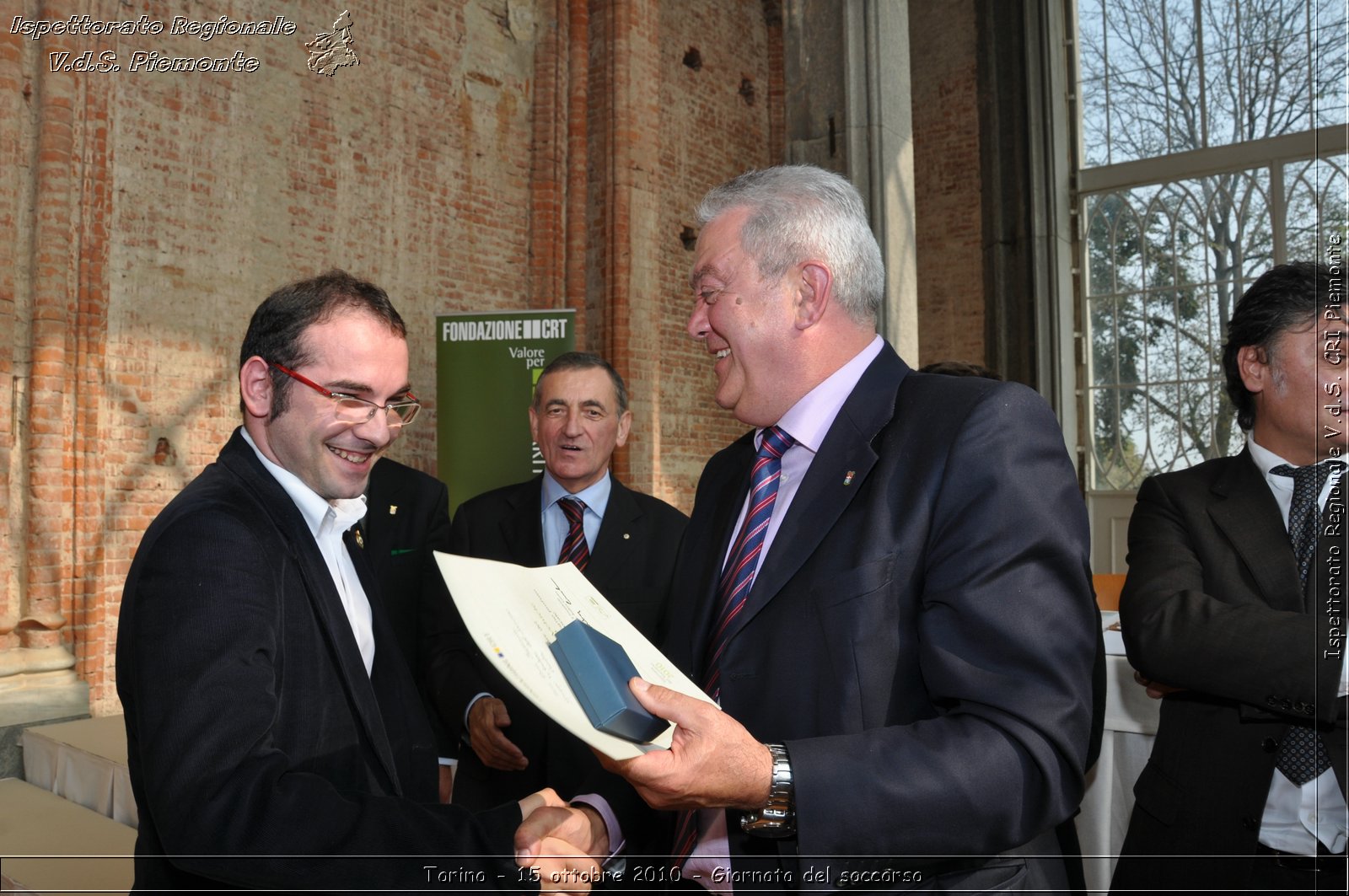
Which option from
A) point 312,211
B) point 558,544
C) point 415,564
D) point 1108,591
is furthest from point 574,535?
point 312,211

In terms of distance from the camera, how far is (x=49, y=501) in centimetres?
532

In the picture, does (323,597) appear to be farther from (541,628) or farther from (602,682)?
(602,682)

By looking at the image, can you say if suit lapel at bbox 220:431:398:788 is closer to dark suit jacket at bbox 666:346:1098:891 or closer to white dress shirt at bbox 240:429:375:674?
white dress shirt at bbox 240:429:375:674

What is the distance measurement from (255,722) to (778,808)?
0.81 meters

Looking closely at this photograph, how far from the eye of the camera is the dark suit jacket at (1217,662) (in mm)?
1943

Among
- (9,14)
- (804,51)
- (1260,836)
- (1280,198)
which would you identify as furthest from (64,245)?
(1280,198)

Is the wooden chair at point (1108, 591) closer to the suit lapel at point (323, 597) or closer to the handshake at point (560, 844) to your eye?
the handshake at point (560, 844)

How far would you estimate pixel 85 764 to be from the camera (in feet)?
15.0

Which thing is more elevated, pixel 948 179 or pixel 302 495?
pixel 948 179

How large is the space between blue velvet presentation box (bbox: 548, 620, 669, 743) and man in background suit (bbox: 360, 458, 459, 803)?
7.50ft

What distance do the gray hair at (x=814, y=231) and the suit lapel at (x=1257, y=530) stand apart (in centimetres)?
107

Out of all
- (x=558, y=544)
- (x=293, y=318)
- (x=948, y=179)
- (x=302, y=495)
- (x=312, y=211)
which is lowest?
(x=558, y=544)

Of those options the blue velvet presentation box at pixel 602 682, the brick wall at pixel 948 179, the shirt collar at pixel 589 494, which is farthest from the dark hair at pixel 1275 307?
the brick wall at pixel 948 179

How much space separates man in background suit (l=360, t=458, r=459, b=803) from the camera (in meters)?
3.69
